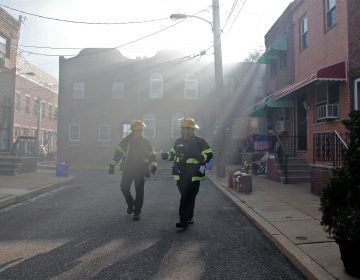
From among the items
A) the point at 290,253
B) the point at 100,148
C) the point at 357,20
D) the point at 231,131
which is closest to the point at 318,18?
the point at 357,20

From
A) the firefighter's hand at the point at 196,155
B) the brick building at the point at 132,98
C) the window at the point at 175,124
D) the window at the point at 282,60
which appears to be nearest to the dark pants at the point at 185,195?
the firefighter's hand at the point at 196,155

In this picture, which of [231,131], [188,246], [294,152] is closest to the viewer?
[188,246]

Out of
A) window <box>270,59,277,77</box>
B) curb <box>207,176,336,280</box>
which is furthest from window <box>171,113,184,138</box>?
curb <box>207,176,336,280</box>

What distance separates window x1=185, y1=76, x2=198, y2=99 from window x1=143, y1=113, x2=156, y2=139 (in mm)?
3085

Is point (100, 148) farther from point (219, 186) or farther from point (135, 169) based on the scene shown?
point (135, 169)

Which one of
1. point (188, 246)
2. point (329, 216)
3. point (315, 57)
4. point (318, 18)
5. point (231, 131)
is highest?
point (318, 18)

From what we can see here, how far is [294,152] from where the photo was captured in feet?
50.7

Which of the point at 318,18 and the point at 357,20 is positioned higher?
the point at 318,18

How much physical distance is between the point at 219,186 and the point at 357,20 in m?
6.44

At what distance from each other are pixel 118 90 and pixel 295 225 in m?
25.0

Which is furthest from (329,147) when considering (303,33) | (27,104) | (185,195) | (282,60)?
(27,104)

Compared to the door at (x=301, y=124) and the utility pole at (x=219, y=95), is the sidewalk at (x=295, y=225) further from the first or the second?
the utility pole at (x=219, y=95)

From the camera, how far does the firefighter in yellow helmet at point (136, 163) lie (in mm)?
7777

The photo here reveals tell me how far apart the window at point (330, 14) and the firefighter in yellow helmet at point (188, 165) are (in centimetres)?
768
